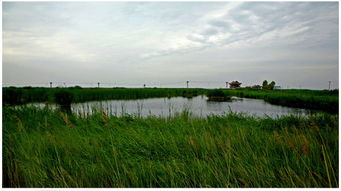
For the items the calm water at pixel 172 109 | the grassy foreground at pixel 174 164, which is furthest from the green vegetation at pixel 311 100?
the grassy foreground at pixel 174 164

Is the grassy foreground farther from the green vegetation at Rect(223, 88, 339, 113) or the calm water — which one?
the green vegetation at Rect(223, 88, 339, 113)

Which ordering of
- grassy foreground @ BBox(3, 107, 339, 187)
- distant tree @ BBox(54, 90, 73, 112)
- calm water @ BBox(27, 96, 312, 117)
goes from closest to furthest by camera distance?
grassy foreground @ BBox(3, 107, 339, 187) → calm water @ BBox(27, 96, 312, 117) → distant tree @ BBox(54, 90, 73, 112)

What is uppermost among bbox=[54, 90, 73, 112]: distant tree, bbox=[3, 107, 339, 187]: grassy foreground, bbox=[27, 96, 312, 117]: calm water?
bbox=[54, 90, 73, 112]: distant tree

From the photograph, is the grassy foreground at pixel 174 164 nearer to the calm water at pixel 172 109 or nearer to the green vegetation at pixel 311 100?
the calm water at pixel 172 109

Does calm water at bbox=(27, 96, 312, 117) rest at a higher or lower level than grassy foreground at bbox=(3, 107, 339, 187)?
higher

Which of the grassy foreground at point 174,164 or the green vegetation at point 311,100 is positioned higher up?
the green vegetation at point 311,100

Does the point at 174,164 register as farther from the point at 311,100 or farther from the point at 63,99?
the point at 311,100

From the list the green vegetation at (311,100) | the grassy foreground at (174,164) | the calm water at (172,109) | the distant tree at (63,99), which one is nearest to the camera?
the grassy foreground at (174,164)

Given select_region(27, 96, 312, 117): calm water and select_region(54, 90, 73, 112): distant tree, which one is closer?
select_region(27, 96, 312, 117): calm water

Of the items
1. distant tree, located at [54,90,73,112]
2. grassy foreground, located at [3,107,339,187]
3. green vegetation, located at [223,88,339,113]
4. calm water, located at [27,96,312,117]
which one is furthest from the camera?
green vegetation, located at [223,88,339,113]

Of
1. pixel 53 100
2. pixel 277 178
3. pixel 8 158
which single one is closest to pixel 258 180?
pixel 277 178

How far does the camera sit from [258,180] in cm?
179

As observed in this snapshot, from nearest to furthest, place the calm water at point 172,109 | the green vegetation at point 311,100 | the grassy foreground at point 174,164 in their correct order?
the grassy foreground at point 174,164
the calm water at point 172,109
the green vegetation at point 311,100

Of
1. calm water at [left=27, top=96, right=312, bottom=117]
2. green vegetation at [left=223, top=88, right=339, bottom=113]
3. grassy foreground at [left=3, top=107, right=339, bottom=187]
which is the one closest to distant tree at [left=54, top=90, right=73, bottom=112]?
calm water at [left=27, top=96, right=312, bottom=117]
